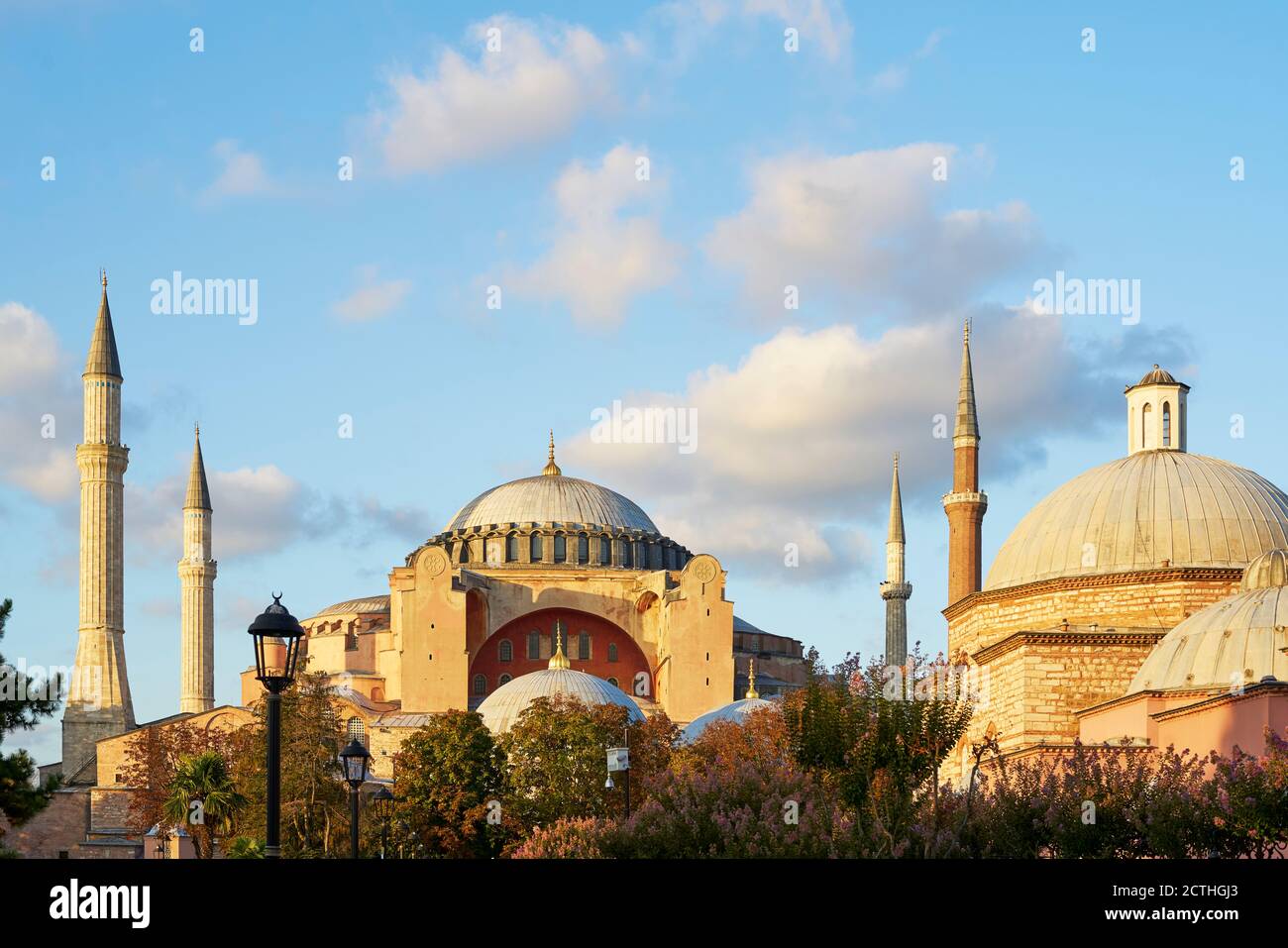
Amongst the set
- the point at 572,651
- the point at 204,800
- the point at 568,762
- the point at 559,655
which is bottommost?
the point at 204,800

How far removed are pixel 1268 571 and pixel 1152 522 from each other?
4165mm

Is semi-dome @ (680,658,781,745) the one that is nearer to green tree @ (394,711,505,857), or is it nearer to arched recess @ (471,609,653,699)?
arched recess @ (471,609,653,699)

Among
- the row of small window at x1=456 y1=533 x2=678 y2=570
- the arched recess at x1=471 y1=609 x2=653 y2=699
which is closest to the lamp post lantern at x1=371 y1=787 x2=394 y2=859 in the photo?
the arched recess at x1=471 y1=609 x2=653 y2=699

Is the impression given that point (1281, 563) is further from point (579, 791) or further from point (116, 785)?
point (116, 785)

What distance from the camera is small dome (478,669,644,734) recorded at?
48906mm

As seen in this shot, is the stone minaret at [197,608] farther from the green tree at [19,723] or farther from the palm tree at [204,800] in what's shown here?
the green tree at [19,723]

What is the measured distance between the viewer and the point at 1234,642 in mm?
29094

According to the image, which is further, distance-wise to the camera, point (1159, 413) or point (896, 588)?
point (896, 588)

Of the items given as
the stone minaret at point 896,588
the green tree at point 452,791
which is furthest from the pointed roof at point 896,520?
the green tree at point 452,791

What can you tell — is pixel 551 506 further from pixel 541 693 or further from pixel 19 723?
pixel 19 723

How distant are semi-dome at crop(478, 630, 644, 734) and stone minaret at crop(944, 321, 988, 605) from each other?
8.96 metres

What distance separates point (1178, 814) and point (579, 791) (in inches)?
688

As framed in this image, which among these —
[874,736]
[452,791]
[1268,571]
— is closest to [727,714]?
[452,791]
